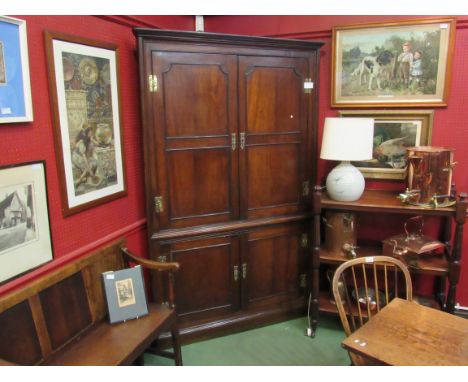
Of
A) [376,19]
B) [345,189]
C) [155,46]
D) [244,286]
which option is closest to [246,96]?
[155,46]

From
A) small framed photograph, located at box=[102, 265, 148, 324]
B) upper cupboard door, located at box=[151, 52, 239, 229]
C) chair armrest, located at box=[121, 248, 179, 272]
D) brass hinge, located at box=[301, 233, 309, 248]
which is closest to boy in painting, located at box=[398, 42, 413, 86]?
upper cupboard door, located at box=[151, 52, 239, 229]

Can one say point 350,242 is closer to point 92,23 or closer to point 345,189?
point 345,189

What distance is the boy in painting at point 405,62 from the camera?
103 inches

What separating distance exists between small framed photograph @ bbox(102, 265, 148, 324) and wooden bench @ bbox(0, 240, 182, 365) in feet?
0.14

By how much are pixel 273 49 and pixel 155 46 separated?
0.75 metres

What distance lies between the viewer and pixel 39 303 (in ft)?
5.94

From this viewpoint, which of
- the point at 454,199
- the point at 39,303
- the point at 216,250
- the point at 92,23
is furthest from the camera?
the point at 216,250

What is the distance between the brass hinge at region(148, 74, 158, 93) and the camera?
7.34 ft

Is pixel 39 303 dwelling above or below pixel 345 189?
below

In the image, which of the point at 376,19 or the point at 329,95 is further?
the point at 329,95

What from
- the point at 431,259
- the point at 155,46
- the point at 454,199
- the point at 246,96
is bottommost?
the point at 431,259

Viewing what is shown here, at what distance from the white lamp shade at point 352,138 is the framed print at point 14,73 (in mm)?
1669

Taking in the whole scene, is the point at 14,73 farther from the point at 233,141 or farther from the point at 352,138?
the point at 352,138

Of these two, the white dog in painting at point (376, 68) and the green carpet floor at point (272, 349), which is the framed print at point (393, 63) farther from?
the green carpet floor at point (272, 349)
